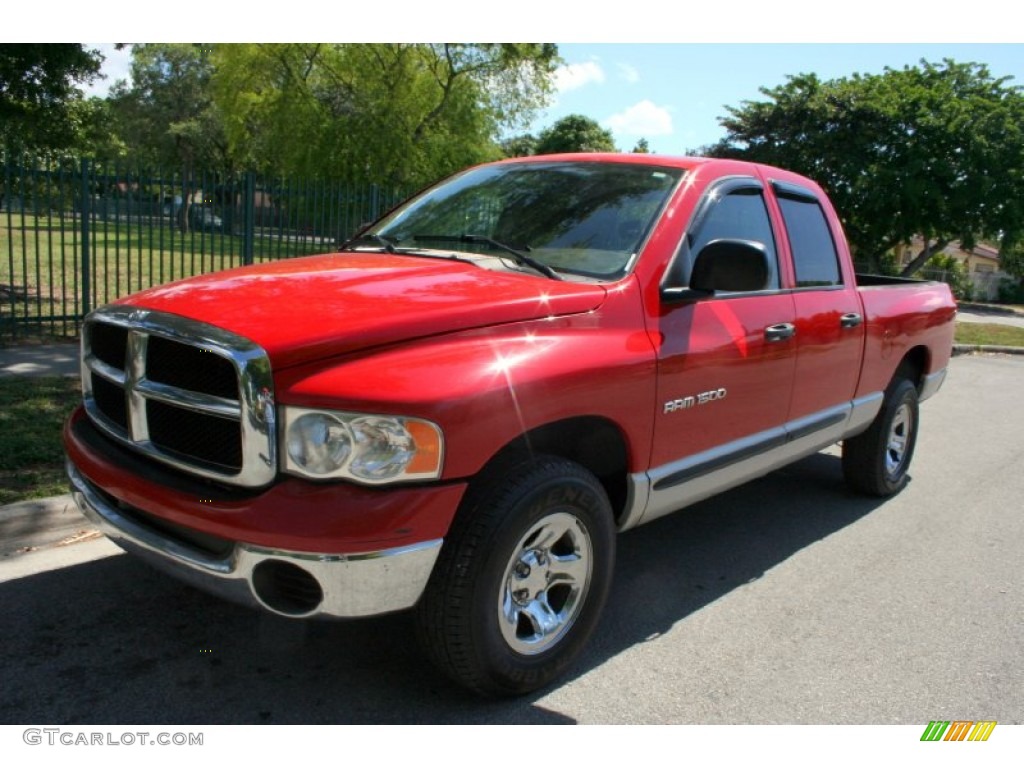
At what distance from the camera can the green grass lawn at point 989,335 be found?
17.0 m

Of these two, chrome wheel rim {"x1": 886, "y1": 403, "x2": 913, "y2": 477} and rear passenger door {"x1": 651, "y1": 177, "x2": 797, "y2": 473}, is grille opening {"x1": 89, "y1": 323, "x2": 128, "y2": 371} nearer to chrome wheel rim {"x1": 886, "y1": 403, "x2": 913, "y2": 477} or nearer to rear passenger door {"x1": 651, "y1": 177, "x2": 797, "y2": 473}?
rear passenger door {"x1": 651, "y1": 177, "x2": 797, "y2": 473}

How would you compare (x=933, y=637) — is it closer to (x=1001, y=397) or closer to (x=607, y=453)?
(x=607, y=453)

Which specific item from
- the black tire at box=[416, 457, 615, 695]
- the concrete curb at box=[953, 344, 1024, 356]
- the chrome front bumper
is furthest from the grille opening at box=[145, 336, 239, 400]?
the concrete curb at box=[953, 344, 1024, 356]

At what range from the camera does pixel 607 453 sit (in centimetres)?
330

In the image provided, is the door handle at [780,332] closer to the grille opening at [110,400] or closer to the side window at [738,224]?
the side window at [738,224]

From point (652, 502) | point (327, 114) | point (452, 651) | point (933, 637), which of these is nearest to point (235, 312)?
point (452, 651)

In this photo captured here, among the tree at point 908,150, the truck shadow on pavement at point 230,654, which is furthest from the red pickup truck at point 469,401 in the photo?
the tree at point 908,150

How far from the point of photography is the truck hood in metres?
2.57

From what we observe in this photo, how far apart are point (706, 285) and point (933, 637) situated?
6.10 ft

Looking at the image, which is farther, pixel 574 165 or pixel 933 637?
pixel 574 165

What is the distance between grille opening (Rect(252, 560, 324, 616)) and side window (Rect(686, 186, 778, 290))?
203cm

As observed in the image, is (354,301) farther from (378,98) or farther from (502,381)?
(378,98)

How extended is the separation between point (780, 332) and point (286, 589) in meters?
2.57

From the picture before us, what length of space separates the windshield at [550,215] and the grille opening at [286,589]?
1593 millimetres
